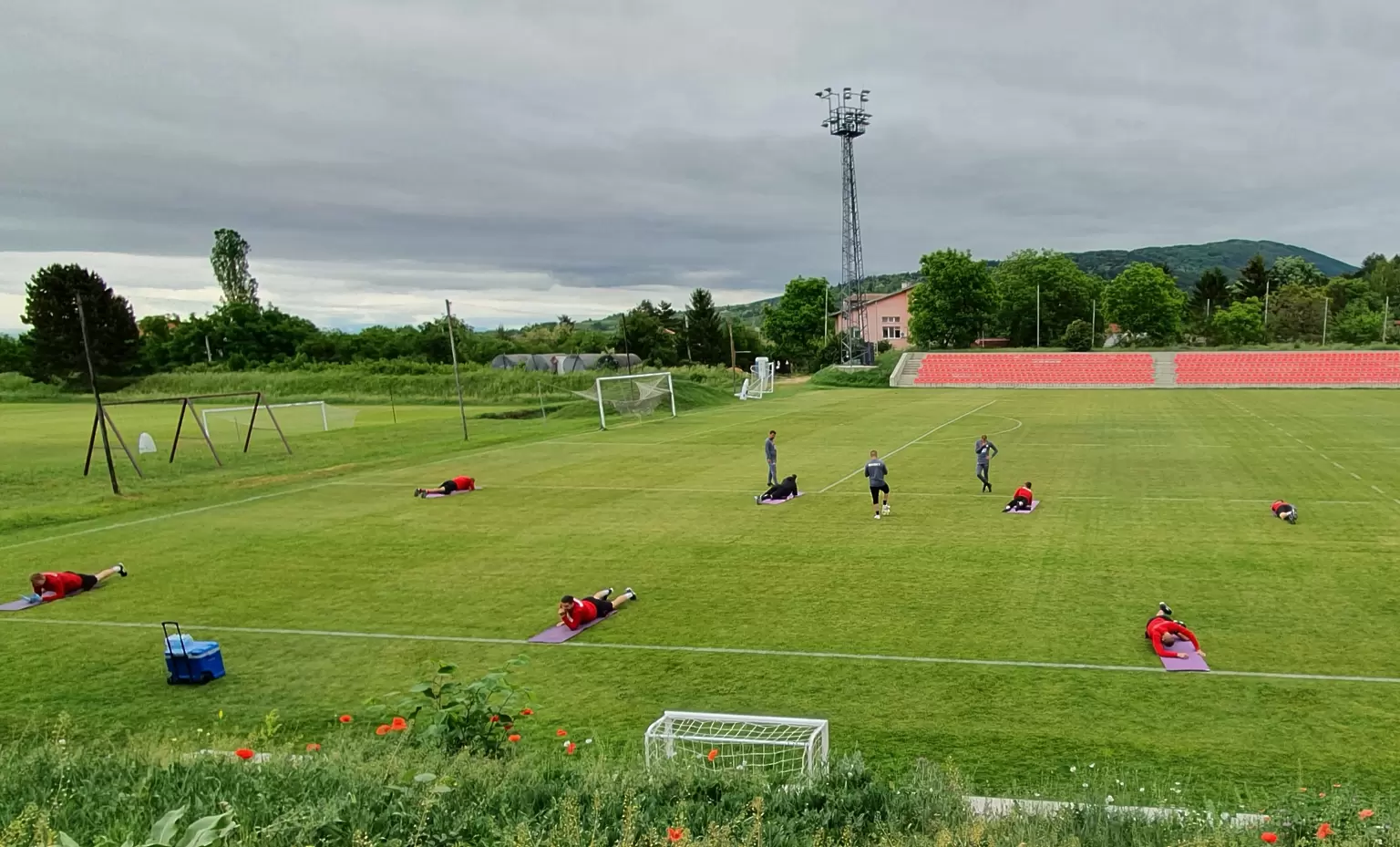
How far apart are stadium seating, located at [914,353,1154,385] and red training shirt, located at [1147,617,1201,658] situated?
2214 inches

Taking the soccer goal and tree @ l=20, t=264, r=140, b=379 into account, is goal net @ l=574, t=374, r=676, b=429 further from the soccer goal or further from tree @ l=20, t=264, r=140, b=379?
tree @ l=20, t=264, r=140, b=379

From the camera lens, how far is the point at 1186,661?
964 cm

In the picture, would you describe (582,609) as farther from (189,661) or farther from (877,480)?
(877,480)

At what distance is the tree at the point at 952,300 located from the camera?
8281 centimetres

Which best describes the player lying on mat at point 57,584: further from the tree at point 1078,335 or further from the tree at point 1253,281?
the tree at point 1253,281

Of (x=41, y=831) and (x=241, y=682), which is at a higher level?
(x=41, y=831)

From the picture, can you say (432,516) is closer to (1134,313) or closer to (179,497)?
(179,497)

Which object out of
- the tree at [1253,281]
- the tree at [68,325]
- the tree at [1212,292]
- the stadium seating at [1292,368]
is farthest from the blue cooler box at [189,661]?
the tree at [1253,281]

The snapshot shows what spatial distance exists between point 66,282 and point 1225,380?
90.4 metres

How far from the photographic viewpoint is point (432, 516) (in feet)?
63.8

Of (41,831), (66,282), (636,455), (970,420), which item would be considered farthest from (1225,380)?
(66,282)

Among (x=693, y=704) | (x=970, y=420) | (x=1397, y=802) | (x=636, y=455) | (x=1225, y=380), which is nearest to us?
(x=1397, y=802)

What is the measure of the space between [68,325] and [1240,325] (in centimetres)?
10726

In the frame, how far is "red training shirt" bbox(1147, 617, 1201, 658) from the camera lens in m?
9.83
